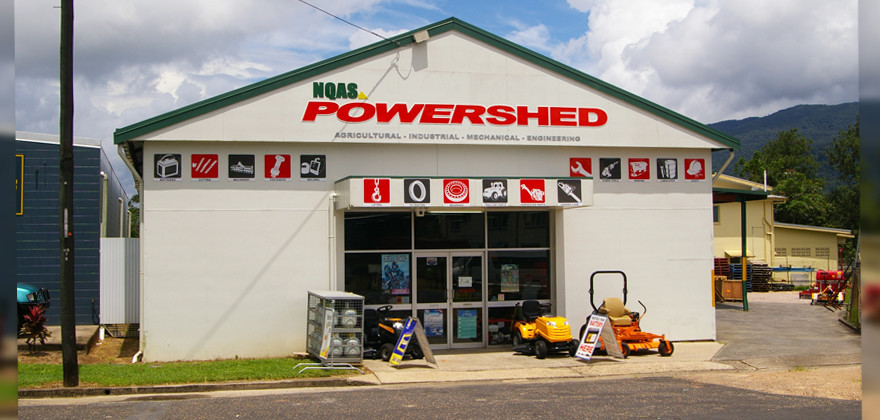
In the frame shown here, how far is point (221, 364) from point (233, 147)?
4435 millimetres

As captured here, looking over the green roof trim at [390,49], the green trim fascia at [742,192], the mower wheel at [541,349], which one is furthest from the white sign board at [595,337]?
→ the green trim fascia at [742,192]

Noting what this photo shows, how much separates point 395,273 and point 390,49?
4.87 metres

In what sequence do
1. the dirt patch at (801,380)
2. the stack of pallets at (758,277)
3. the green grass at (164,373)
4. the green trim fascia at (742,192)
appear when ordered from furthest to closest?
the stack of pallets at (758,277), the green trim fascia at (742,192), the green grass at (164,373), the dirt patch at (801,380)

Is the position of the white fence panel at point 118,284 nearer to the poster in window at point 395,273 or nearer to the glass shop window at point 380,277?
the glass shop window at point 380,277

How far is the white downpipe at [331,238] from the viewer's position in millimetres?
15820

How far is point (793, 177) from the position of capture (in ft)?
223

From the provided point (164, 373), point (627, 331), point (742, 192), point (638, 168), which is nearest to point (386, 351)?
point (164, 373)

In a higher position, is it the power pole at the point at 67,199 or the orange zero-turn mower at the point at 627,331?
the power pole at the point at 67,199

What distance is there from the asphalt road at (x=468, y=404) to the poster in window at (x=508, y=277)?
474 centimetres

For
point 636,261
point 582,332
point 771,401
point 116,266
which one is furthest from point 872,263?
point 116,266

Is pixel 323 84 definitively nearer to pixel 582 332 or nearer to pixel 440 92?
pixel 440 92

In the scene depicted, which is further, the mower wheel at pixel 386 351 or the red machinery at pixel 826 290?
the red machinery at pixel 826 290

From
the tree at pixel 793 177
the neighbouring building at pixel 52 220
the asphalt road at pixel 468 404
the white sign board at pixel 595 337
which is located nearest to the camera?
the asphalt road at pixel 468 404

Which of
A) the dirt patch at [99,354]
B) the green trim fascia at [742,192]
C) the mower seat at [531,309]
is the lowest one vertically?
the dirt patch at [99,354]
